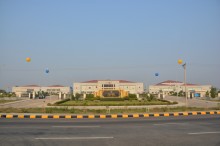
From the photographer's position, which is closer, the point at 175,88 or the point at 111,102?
the point at 111,102

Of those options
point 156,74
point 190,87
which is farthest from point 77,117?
point 190,87

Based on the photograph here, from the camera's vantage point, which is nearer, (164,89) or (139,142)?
(139,142)

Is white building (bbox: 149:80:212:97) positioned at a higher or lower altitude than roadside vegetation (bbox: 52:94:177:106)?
higher

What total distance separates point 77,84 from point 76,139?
9637 cm

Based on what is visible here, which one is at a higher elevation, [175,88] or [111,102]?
[175,88]

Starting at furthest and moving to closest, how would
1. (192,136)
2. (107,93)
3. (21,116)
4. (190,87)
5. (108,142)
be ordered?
(190,87) < (107,93) < (21,116) < (192,136) < (108,142)

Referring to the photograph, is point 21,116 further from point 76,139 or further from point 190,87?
point 190,87

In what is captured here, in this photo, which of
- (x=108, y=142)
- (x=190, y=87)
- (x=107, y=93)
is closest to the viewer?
(x=108, y=142)

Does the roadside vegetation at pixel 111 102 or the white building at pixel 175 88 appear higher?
the white building at pixel 175 88

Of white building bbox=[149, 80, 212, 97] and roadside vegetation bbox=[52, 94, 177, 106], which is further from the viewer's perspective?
white building bbox=[149, 80, 212, 97]

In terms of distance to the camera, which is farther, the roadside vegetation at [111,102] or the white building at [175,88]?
the white building at [175,88]

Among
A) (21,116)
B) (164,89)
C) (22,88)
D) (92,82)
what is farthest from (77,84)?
(21,116)

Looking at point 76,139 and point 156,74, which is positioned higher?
point 156,74

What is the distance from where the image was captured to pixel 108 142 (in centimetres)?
681
